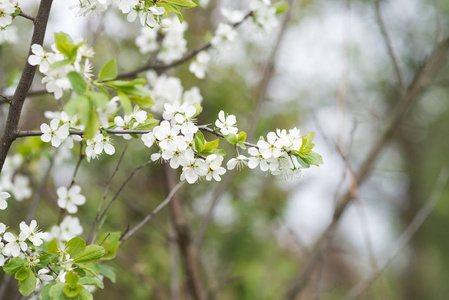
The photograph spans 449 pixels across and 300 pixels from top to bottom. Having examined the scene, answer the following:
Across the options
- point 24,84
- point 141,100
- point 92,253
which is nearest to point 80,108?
point 141,100

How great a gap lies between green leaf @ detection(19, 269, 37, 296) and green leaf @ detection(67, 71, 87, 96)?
0.37m

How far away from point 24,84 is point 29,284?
1.21 ft

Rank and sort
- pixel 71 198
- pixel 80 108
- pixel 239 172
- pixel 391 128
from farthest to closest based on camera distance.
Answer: pixel 239 172 < pixel 391 128 < pixel 71 198 < pixel 80 108

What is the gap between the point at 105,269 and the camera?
928 mm

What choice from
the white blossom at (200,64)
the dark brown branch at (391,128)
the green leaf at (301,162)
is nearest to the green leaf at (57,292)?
the green leaf at (301,162)

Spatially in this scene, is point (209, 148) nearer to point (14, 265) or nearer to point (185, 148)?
point (185, 148)

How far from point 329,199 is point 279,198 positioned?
3.51 feet

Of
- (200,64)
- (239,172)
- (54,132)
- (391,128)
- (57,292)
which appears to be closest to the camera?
(57,292)

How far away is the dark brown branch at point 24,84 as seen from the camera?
71 centimetres

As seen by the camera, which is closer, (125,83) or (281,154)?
(125,83)

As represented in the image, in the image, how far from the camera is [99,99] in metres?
0.58

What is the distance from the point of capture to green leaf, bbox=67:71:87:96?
1.94 feet

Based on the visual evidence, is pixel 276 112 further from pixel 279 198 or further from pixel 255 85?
pixel 279 198

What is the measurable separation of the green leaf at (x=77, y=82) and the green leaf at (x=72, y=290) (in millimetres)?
337
